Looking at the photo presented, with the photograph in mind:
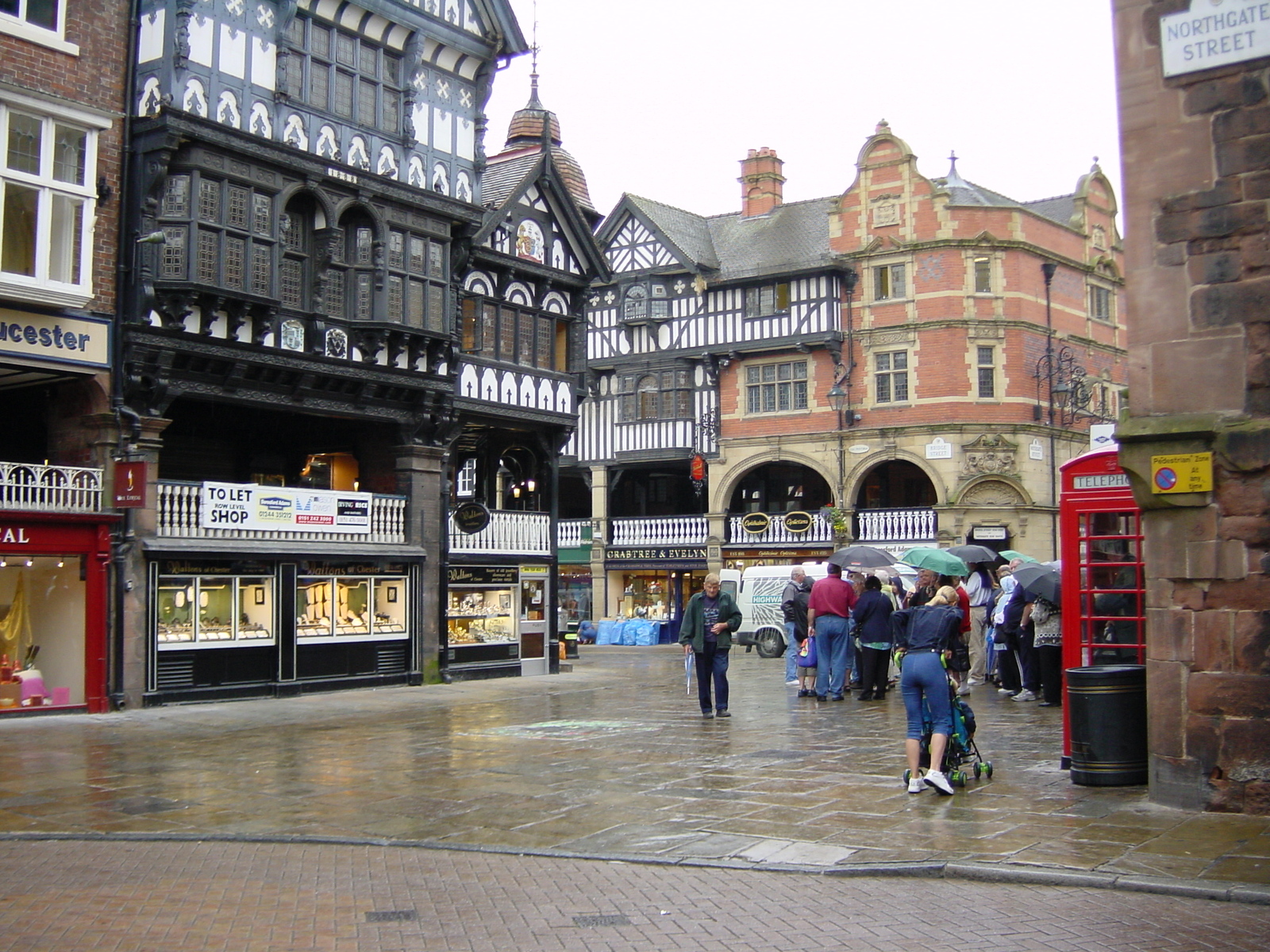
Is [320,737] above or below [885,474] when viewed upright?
below

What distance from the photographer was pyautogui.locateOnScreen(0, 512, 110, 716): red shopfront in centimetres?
1745

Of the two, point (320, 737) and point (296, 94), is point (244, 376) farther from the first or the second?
point (320, 737)

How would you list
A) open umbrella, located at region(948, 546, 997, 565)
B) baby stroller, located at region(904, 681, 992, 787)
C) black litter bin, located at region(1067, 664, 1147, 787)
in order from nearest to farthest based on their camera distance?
black litter bin, located at region(1067, 664, 1147, 787) < baby stroller, located at region(904, 681, 992, 787) < open umbrella, located at region(948, 546, 997, 565)

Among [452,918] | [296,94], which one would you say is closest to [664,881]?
[452,918]

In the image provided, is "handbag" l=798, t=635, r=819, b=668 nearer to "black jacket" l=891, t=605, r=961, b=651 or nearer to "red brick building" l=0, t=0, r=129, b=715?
"black jacket" l=891, t=605, r=961, b=651

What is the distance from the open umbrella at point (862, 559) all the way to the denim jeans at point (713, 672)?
15.0 ft

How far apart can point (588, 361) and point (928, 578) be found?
33.1 meters

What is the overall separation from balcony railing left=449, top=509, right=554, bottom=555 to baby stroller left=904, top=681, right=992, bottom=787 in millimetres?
14723

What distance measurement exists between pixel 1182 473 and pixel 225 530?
48.4ft

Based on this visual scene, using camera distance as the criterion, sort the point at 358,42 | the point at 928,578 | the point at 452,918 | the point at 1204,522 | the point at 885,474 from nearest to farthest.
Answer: the point at 452,918 → the point at 1204,522 → the point at 928,578 → the point at 358,42 → the point at 885,474

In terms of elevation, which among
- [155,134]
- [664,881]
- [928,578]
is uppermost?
[155,134]

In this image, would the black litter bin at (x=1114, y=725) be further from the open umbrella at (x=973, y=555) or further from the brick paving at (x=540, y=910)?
the open umbrella at (x=973, y=555)

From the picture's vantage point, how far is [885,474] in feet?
135

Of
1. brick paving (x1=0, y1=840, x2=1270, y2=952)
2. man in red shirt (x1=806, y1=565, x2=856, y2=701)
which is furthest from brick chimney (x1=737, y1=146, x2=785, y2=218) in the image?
brick paving (x1=0, y1=840, x2=1270, y2=952)
